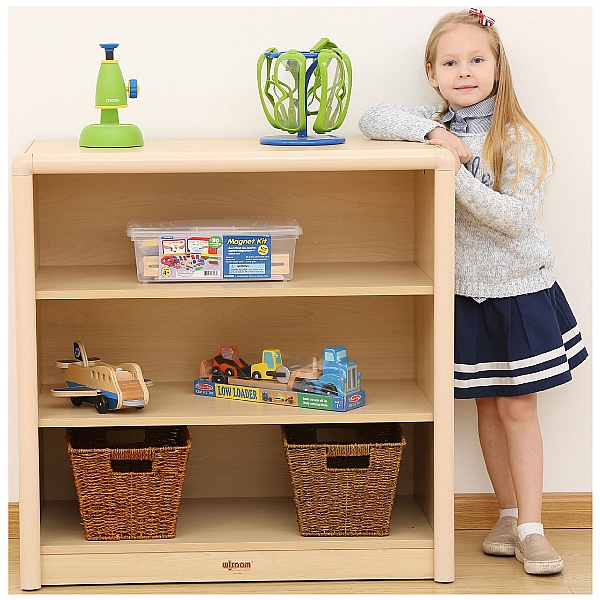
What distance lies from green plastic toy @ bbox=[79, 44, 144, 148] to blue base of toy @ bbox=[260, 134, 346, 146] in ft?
0.82

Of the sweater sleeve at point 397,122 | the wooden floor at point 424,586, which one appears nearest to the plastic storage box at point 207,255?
the sweater sleeve at point 397,122

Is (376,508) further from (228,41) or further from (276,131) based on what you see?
(228,41)

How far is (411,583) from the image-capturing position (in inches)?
80.0

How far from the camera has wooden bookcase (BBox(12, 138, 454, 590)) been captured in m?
1.95

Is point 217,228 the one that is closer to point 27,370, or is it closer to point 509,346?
point 27,370

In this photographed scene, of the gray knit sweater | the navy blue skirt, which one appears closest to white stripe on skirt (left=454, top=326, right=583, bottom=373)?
the navy blue skirt

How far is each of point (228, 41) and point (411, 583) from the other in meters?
1.16

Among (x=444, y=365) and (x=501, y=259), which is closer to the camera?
(x=444, y=365)

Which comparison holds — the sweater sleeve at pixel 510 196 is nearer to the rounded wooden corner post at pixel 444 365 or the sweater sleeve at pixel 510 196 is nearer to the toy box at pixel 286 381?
the rounded wooden corner post at pixel 444 365

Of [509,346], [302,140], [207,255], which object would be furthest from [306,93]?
[509,346]

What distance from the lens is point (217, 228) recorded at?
6.75 feet

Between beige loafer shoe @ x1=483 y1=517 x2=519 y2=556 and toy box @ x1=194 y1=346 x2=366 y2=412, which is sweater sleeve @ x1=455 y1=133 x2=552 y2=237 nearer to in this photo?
toy box @ x1=194 y1=346 x2=366 y2=412

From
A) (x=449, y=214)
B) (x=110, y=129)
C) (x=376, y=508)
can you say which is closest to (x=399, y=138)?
(x=449, y=214)

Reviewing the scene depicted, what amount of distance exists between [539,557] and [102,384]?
0.92m
